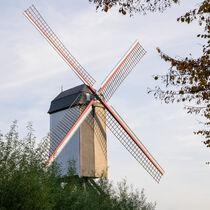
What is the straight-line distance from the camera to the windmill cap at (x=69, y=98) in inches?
852

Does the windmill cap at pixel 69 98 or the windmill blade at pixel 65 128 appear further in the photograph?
the windmill cap at pixel 69 98

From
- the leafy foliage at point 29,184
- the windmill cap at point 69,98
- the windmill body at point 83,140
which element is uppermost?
the windmill cap at point 69,98

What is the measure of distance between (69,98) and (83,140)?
290cm

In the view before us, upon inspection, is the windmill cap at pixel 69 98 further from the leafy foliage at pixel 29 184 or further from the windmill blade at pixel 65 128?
the leafy foliage at pixel 29 184

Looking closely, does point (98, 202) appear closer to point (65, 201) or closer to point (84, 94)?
point (65, 201)

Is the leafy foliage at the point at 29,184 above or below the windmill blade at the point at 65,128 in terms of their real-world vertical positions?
below

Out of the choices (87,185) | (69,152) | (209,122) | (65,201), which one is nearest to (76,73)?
(69,152)

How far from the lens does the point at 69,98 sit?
2222cm

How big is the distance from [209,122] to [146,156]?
10.7 meters

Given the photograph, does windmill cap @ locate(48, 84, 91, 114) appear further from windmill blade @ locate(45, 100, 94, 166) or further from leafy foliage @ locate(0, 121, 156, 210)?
leafy foliage @ locate(0, 121, 156, 210)

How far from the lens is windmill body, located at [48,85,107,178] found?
20.4 m

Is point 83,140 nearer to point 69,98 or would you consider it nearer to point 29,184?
point 69,98

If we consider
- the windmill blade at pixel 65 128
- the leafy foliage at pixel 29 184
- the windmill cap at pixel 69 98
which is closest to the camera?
the leafy foliage at pixel 29 184

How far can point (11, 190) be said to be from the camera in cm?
1189
